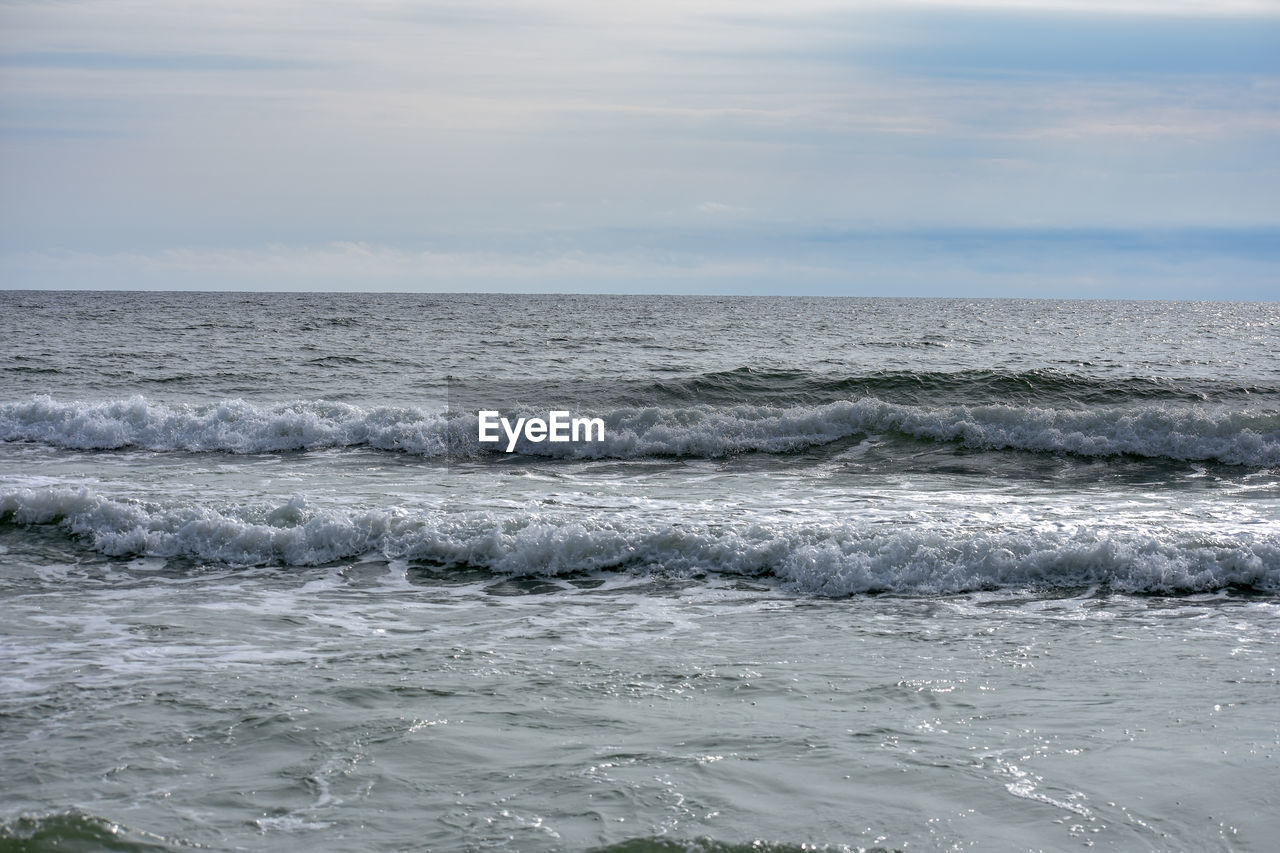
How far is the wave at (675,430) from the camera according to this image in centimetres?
1582

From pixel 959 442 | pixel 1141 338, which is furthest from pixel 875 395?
pixel 1141 338

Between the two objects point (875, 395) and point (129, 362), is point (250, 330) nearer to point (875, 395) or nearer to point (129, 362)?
point (129, 362)

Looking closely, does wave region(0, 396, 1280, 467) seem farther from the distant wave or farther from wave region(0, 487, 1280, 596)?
wave region(0, 487, 1280, 596)

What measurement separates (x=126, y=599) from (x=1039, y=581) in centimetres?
734

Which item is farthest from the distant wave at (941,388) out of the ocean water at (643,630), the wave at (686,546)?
the wave at (686,546)

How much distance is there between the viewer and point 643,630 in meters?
6.78

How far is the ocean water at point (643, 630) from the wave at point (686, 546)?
0.12 feet

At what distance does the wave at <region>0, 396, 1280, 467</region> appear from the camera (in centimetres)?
1582

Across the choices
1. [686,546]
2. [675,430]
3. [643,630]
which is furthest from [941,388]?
[643,630]

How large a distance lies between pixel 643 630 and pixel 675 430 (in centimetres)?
977

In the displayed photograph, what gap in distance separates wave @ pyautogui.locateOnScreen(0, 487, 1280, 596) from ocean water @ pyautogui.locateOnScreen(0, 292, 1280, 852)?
4 centimetres

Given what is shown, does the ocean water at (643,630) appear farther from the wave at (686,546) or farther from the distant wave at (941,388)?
the distant wave at (941,388)

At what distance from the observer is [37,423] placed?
1686 centimetres

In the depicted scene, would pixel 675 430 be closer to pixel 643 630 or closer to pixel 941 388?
pixel 941 388
